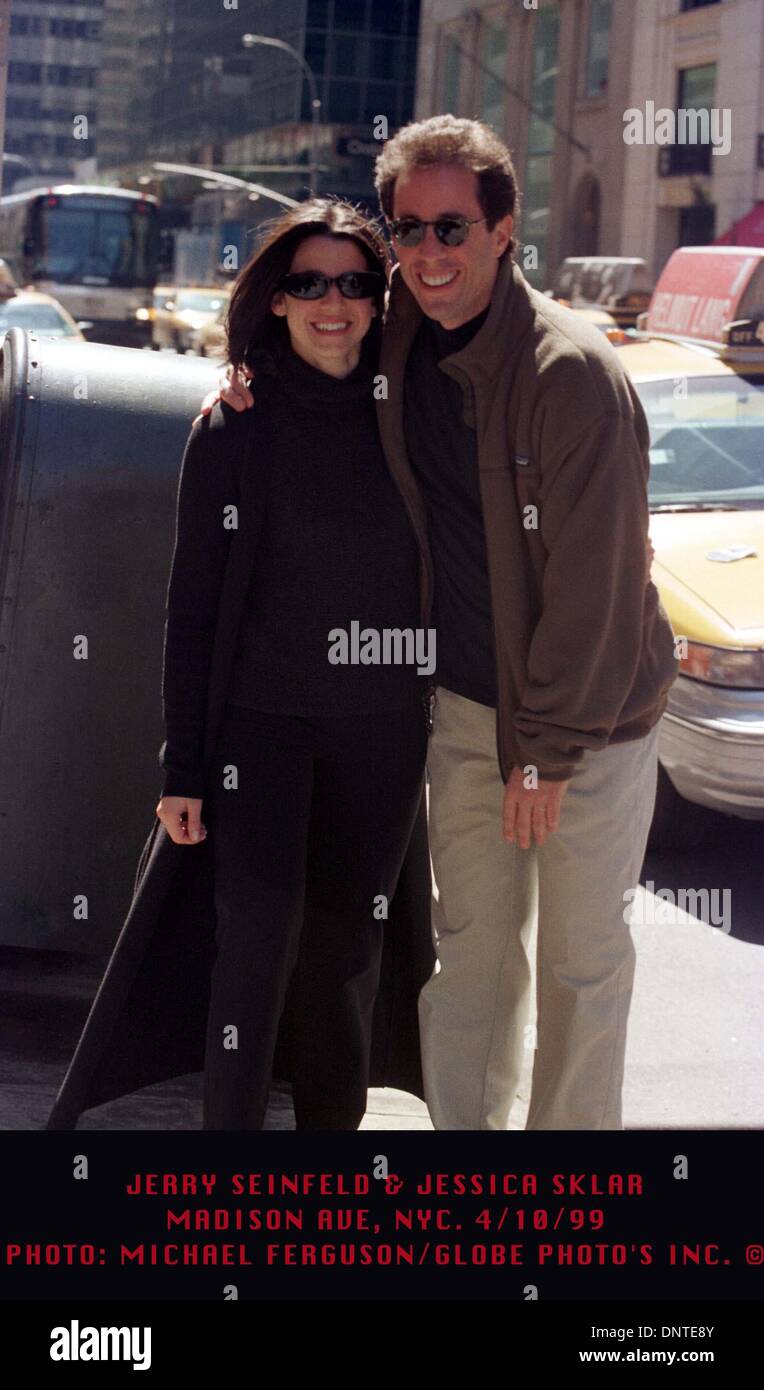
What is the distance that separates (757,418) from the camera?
23.6ft

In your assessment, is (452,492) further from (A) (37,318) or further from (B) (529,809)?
(A) (37,318)

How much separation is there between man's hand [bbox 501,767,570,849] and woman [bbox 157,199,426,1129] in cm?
25

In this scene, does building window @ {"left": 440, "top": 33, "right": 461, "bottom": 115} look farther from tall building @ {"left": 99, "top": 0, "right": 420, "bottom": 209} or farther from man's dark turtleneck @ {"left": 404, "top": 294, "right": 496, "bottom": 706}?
man's dark turtleneck @ {"left": 404, "top": 294, "right": 496, "bottom": 706}

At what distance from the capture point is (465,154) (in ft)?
9.56

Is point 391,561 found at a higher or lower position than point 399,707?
higher

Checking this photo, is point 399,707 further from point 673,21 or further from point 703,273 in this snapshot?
point 673,21

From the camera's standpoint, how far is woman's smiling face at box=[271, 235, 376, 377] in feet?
9.75

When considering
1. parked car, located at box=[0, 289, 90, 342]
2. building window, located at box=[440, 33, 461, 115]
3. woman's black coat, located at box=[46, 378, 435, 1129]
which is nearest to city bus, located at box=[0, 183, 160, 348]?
parked car, located at box=[0, 289, 90, 342]

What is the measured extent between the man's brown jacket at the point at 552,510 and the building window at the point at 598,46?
138 feet

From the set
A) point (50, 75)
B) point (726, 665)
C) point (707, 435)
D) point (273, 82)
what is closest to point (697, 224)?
point (707, 435)
